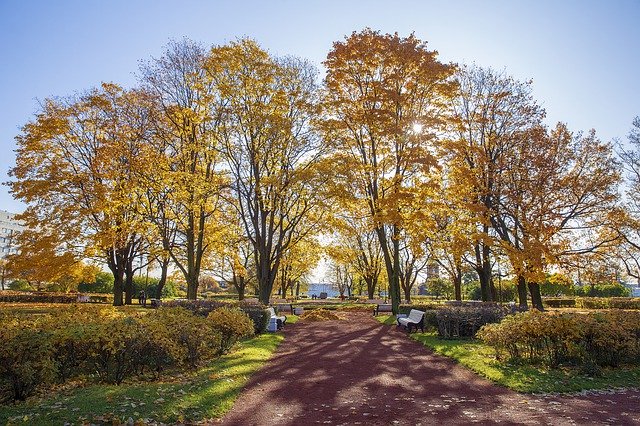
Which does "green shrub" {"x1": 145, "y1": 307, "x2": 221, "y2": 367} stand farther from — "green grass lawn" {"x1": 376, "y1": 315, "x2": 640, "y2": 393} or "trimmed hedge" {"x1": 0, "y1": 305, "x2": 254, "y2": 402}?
"green grass lawn" {"x1": 376, "y1": 315, "x2": 640, "y2": 393}

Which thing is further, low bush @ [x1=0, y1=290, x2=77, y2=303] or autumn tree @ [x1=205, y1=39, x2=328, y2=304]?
low bush @ [x1=0, y1=290, x2=77, y2=303]

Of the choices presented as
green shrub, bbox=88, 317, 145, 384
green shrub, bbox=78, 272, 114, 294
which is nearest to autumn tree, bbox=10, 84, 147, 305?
green shrub, bbox=88, 317, 145, 384

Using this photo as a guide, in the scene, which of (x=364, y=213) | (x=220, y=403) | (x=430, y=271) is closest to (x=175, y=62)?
(x=364, y=213)

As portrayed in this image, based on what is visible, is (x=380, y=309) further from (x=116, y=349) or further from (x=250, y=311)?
(x=116, y=349)

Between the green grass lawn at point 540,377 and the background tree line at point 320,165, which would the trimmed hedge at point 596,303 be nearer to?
the background tree line at point 320,165

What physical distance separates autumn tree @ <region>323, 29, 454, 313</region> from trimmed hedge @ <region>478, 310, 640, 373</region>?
9811 millimetres

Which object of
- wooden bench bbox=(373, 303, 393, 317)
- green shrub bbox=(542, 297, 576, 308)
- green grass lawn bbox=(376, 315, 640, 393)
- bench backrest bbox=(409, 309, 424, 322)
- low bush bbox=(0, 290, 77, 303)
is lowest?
green shrub bbox=(542, 297, 576, 308)

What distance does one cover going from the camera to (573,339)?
10133mm

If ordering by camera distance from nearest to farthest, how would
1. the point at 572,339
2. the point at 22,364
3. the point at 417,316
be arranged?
the point at 22,364 < the point at 572,339 < the point at 417,316

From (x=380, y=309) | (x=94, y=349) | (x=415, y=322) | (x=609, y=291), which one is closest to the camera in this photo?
(x=94, y=349)

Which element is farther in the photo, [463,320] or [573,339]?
[463,320]

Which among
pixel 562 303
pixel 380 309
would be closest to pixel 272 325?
pixel 380 309

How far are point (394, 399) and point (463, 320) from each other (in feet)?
29.8

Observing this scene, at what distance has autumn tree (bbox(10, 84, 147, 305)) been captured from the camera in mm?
22703
